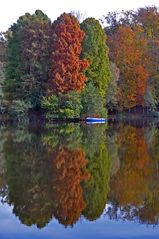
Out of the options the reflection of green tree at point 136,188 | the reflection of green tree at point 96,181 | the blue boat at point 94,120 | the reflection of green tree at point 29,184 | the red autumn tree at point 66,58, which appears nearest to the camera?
the reflection of green tree at point 29,184

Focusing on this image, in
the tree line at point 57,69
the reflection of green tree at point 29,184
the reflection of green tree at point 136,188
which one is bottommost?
the reflection of green tree at point 136,188

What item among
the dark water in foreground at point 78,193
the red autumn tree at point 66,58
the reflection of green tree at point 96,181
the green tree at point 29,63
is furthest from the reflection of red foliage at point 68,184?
the green tree at point 29,63

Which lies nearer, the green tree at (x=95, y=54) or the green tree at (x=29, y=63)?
the green tree at (x=29, y=63)

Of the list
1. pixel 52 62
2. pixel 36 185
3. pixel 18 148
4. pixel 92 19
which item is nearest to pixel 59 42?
pixel 52 62

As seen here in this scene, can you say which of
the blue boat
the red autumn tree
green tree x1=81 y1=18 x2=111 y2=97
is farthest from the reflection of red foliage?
green tree x1=81 y1=18 x2=111 y2=97

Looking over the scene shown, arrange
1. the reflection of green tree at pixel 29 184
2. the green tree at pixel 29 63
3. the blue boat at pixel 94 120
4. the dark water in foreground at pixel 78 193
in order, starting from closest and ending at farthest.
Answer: the dark water in foreground at pixel 78 193 < the reflection of green tree at pixel 29 184 < the blue boat at pixel 94 120 < the green tree at pixel 29 63

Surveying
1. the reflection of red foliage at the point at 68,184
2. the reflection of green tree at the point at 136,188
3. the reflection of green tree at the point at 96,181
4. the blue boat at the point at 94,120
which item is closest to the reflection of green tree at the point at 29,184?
the reflection of red foliage at the point at 68,184

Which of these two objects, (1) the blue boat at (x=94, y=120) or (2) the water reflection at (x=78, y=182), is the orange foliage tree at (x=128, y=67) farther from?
(2) the water reflection at (x=78, y=182)

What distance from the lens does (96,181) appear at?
538 inches

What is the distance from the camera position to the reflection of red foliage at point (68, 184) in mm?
10078

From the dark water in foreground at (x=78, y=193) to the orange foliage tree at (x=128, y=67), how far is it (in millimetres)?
33675

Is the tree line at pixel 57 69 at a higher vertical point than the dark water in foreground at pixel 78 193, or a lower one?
higher

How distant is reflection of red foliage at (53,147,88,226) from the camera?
1008 cm

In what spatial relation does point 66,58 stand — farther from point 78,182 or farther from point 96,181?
point 78,182
